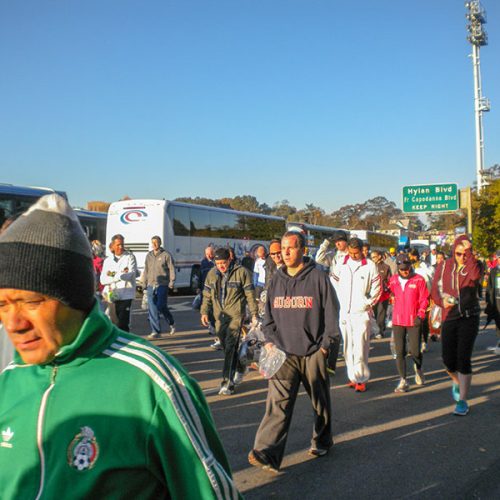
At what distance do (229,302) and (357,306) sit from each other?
1.78 m

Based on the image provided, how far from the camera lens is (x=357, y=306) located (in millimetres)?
7996

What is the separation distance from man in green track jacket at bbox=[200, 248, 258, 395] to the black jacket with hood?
207 cm

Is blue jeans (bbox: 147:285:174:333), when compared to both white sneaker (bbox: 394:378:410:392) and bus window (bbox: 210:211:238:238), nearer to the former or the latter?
white sneaker (bbox: 394:378:410:392)

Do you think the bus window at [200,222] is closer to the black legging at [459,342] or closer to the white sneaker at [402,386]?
the white sneaker at [402,386]

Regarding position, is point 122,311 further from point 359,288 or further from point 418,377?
point 418,377

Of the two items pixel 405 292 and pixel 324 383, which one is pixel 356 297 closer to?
pixel 405 292

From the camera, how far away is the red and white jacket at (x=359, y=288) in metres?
7.97

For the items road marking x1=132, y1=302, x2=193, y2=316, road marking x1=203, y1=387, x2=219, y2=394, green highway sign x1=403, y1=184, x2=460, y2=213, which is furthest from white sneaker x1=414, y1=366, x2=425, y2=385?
green highway sign x1=403, y1=184, x2=460, y2=213

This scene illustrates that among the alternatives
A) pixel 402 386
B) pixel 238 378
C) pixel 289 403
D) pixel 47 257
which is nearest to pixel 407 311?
pixel 402 386

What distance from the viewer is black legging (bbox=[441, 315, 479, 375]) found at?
6559 mm

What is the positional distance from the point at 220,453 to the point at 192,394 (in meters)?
0.20

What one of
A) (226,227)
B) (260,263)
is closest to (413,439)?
(260,263)

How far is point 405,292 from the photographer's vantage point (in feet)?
26.4

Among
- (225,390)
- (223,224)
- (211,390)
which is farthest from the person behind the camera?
(223,224)
